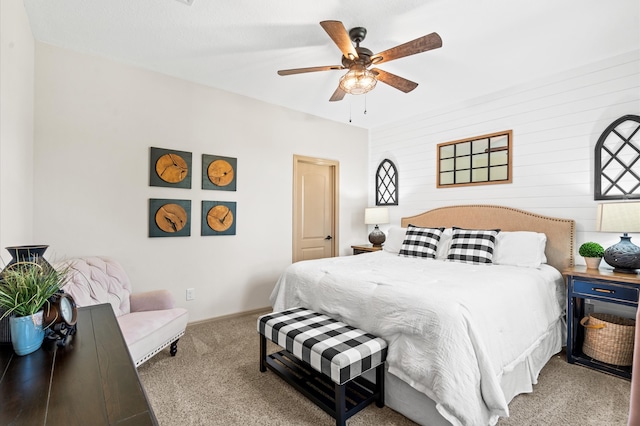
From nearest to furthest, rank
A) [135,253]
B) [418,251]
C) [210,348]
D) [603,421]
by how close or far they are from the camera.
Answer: [603,421], [210,348], [135,253], [418,251]

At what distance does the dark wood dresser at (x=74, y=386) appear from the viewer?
2.49 ft

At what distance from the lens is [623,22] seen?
237 cm

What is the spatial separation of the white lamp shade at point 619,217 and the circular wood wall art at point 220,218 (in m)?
3.62

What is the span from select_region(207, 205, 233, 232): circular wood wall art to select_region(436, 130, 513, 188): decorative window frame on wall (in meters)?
2.80

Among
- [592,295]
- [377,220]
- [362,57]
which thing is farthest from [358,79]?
[592,295]

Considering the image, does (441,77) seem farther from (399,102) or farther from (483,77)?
(399,102)

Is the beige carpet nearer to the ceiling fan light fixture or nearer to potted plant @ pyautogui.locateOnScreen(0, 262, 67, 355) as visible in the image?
→ potted plant @ pyautogui.locateOnScreen(0, 262, 67, 355)

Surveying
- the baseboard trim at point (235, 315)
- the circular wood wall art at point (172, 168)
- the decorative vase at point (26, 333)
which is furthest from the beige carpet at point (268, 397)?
the circular wood wall art at point (172, 168)

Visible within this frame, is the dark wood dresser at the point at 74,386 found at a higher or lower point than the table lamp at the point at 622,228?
lower

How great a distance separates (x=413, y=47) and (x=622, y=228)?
7.24ft

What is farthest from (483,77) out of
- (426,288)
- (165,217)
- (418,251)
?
(165,217)

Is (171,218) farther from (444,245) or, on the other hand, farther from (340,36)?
(444,245)

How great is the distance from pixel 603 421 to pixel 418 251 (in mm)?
1980

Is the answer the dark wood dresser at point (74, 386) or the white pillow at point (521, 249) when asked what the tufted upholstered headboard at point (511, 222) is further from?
the dark wood dresser at point (74, 386)
